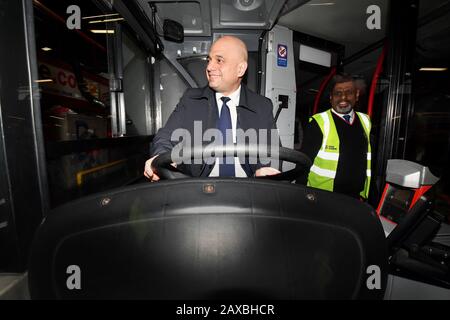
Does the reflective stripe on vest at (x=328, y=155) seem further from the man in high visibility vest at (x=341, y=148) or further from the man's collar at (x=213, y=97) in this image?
the man's collar at (x=213, y=97)

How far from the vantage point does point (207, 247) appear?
57 centimetres

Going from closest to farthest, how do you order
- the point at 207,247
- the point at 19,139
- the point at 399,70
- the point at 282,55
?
the point at 207,247
the point at 19,139
the point at 399,70
the point at 282,55

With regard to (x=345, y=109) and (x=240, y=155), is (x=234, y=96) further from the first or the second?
Answer: (x=345, y=109)

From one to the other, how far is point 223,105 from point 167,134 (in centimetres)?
42

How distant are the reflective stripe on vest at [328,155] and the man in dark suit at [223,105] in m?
0.71

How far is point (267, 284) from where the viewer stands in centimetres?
57

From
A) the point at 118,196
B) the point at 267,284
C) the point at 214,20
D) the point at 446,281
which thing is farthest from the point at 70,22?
the point at 446,281

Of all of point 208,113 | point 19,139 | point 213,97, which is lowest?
point 19,139

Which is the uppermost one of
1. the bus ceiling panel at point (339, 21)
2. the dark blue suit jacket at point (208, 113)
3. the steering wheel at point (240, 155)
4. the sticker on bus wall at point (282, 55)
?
the bus ceiling panel at point (339, 21)

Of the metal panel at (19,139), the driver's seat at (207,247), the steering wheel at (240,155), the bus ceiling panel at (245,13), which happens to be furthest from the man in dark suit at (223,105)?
the bus ceiling panel at (245,13)

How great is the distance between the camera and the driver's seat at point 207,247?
0.56 metres

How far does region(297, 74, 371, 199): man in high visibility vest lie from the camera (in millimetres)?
2078

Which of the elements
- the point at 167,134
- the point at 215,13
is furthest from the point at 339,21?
the point at 167,134

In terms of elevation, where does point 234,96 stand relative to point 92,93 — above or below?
below
